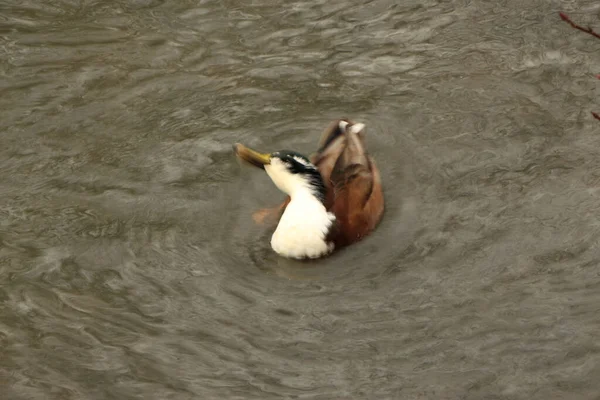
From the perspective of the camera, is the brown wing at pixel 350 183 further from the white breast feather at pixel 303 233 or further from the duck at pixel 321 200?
the white breast feather at pixel 303 233

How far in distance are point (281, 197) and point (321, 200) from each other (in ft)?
2.80

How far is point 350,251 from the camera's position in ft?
26.9

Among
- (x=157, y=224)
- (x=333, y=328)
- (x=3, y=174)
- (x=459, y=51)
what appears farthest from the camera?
(x=459, y=51)

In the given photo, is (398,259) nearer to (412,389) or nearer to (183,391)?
(412,389)

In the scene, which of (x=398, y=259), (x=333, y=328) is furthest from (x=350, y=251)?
(x=333, y=328)

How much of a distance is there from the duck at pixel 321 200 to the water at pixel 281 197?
16 cm

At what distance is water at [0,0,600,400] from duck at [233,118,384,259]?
16 centimetres

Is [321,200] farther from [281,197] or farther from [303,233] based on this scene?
[281,197]

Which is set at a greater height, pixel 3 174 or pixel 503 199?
pixel 3 174

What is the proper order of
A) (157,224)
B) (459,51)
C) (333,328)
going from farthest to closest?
(459,51), (157,224), (333,328)

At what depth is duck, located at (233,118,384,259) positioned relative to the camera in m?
8.10

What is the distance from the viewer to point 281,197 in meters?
9.12

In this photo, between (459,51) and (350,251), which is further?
(459,51)

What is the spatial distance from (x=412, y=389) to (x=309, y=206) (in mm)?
1802
